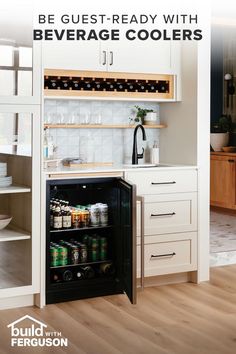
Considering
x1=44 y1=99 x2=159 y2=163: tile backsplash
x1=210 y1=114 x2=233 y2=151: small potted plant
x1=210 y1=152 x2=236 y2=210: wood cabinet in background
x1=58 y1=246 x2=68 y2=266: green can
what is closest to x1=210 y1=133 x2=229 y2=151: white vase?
x1=210 y1=114 x2=233 y2=151: small potted plant

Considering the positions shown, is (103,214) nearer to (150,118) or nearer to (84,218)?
(84,218)

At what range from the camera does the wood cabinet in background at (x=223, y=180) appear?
8.23 m

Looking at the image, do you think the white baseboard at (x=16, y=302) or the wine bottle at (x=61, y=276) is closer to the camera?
the white baseboard at (x=16, y=302)

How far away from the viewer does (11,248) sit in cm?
421

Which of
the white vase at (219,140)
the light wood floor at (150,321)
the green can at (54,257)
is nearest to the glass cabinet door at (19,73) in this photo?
the green can at (54,257)

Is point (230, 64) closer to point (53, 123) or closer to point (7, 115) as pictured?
point (53, 123)

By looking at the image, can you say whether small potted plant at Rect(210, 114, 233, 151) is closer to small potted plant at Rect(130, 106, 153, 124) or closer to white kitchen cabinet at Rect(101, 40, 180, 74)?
small potted plant at Rect(130, 106, 153, 124)

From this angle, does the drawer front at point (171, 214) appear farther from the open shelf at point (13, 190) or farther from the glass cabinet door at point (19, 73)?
the glass cabinet door at point (19, 73)

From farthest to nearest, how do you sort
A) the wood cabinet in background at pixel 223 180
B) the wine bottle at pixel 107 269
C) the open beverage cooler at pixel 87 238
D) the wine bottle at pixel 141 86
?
the wood cabinet in background at pixel 223 180 < the wine bottle at pixel 141 86 < the wine bottle at pixel 107 269 < the open beverage cooler at pixel 87 238

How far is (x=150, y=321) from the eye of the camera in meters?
3.87

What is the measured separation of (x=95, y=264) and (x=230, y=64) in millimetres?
5348

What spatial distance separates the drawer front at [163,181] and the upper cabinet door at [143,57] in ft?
2.68

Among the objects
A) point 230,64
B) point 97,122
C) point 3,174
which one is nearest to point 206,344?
point 3,174

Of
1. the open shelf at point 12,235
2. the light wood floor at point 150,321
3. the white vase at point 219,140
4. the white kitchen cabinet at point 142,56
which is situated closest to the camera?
the light wood floor at point 150,321
